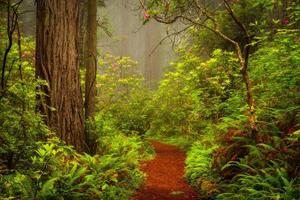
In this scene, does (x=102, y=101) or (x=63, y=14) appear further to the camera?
(x=102, y=101)

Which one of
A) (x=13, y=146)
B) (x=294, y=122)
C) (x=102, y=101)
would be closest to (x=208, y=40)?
(x=102, y=101)

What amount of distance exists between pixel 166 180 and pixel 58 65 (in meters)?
3.80

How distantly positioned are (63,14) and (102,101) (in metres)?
9.72

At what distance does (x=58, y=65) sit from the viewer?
749 centimetres

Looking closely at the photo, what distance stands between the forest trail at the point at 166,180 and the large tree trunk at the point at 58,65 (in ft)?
6.63

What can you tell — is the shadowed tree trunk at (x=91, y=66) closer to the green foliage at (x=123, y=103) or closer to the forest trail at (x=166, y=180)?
the forest trail at (x=166, y=180)

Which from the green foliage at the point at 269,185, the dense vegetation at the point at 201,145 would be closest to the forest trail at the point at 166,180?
the dense vegetation at the point at 201,145

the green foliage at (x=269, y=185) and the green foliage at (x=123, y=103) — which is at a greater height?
the green foliage at (x=123, y=103)

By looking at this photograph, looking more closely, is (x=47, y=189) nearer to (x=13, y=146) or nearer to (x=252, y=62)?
(x=13, y=146)

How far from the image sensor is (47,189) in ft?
18.4

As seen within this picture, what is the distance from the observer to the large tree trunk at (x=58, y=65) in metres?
7.42

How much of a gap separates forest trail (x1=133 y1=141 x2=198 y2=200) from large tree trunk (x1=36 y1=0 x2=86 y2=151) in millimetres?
2021

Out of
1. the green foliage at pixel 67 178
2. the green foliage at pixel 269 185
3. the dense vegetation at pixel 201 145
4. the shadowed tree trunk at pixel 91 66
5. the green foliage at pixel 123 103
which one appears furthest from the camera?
the green foliage at pixel 123 103

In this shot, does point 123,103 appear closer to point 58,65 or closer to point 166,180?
point 166,180
